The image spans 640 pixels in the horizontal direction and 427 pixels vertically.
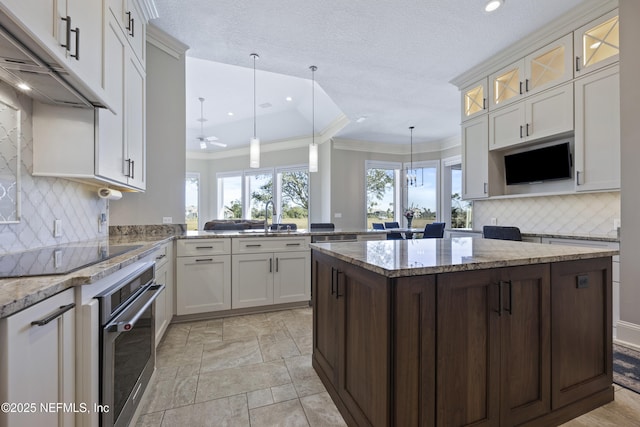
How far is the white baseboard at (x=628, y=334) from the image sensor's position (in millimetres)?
2355

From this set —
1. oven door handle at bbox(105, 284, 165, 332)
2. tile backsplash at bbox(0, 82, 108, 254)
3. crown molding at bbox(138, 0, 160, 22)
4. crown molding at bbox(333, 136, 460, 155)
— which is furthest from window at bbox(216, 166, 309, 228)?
oven door handle at bbox(105, 284, 165, 332)

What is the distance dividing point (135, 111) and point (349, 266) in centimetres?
224

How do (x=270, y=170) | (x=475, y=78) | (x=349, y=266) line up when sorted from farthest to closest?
1. (x=270, y=170)
2. (x=475, y=78)
3. (x=349, y=266)

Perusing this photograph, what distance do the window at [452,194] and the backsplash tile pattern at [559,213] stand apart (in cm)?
233

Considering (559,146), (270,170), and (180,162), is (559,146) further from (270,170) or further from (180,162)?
(270,170)

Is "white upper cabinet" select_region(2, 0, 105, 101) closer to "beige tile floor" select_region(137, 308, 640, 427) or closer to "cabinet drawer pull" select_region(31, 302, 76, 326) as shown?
Answer: "cabinet drawer pull" select_region(31, 302, 76, 326)

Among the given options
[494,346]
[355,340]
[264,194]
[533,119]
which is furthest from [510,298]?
[264,194]

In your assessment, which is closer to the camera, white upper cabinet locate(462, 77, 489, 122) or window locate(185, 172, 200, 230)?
white upper cabinet locate(462, 77, 489, 122)

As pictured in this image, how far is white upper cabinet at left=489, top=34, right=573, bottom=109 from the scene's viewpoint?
291 cm

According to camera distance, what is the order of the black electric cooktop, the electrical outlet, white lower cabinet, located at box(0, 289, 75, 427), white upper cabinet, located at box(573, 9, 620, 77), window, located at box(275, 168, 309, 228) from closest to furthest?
white lower cabinet, located at box(0, 289, 75, 427), the black electric cooktop, the electrical outlet, white upper cabinet, located at box(573, 9, 620, 77), window, located at box(275, 168, 309, 228)

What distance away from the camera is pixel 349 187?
6688 mm

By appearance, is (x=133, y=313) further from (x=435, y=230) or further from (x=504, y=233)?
(x=435, y=230)

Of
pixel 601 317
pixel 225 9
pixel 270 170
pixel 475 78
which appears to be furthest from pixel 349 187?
pixel 601 317

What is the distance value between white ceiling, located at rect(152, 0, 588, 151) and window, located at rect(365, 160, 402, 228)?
1.78 meters
